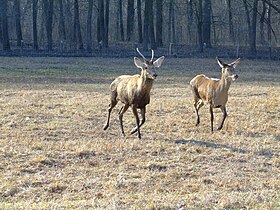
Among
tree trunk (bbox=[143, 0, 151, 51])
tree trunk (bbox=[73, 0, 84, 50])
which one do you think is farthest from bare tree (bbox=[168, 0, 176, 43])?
tree trunk (bbox=[73, 0, 84, 50])

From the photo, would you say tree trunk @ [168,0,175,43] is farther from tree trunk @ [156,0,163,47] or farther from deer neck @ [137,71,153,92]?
deer neck @ [137,71,153,92]

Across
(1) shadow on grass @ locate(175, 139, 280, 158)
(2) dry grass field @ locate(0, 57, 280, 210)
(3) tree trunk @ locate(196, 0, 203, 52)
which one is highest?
(3) tree trunk @ locate(196, 0, 203, 52)

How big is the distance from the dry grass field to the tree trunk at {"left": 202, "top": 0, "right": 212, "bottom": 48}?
29.7 metres

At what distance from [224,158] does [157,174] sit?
1838 mm

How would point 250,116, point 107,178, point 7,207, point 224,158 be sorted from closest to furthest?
point 7,207, point 107,178, point 224,158, point 250,116

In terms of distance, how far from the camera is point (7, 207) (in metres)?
6.88

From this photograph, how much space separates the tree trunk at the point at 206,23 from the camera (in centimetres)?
4884

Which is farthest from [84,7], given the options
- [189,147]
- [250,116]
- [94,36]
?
[189,147]

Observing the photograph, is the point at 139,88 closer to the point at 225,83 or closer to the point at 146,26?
the point at 225,83

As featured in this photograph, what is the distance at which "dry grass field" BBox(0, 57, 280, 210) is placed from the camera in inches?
295

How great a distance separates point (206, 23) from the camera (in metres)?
49.9

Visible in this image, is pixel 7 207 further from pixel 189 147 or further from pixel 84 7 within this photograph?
pixel 84 7

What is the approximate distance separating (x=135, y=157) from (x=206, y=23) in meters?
40.9

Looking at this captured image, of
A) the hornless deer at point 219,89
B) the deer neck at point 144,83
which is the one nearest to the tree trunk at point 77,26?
the hornless deer at point 219,89
